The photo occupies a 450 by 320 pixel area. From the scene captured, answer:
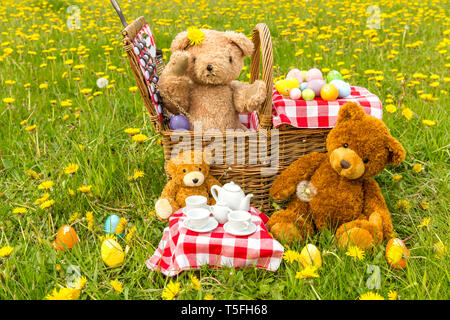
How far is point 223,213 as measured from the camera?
1.65 m

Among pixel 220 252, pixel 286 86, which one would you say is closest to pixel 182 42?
pixel 286 86

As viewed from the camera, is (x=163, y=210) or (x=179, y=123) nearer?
(x=163, y=210)

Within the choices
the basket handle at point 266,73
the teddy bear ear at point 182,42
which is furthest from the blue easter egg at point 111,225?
the teddy bear ear at point 182,42

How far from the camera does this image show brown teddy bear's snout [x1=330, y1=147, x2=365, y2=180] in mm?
1590

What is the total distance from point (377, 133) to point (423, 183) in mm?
717

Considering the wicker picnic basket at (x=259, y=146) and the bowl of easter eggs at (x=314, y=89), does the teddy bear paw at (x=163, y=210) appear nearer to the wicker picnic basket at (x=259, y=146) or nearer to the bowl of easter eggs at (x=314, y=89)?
the wicker picnic basket at (x=259, y=146)

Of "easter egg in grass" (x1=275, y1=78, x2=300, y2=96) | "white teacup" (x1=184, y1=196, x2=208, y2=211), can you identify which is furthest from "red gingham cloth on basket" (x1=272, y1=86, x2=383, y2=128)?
"white teacup" (x1=184, y1=196, x2=208, y2=211)

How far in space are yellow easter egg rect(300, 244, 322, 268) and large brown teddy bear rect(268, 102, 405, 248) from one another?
16cm

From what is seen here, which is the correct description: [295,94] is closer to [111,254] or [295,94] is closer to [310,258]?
[310,258]

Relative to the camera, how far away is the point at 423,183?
2.12 m

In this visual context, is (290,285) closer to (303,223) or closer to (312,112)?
(303,223)

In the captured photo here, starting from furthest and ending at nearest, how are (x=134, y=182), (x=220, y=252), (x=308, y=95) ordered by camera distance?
(x=134, y=182) < (x=308, y=95) < (x=220, y=252)

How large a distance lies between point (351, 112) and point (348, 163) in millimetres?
218
